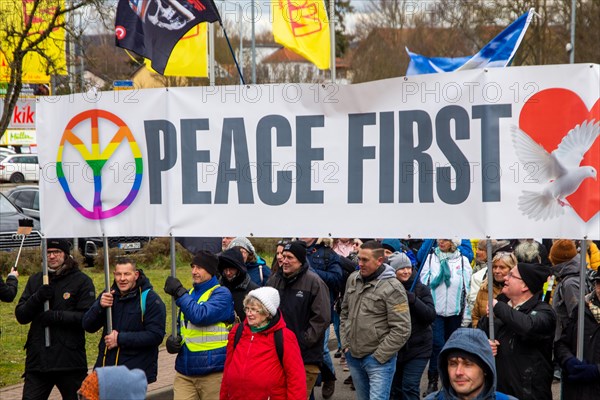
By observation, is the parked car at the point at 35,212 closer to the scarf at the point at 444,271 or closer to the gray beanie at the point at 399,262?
the scarf at the point at 444,271

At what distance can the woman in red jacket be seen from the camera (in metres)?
6.72

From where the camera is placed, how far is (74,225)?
22.8ft

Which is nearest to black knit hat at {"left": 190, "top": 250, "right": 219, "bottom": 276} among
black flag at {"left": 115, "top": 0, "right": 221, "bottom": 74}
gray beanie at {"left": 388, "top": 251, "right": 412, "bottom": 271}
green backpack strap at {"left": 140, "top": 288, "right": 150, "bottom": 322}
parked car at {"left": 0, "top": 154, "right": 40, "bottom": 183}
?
green backpack strap at {"left": 140, "top": 288, "right": 150, "bottom": 322}

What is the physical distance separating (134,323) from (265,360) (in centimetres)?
133

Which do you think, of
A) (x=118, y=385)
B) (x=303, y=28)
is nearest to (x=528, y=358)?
(x=118, y=385)

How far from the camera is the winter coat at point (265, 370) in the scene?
6.72 meters

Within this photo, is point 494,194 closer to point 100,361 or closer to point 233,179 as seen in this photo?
point 233,179

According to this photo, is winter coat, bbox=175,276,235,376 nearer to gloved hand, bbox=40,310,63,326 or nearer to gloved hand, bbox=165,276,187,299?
gloved hand, bbox=165,276,187,299

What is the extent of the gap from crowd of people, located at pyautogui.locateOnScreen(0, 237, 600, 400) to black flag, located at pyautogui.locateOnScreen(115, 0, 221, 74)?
5.58 feet

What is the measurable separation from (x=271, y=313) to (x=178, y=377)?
1.38m

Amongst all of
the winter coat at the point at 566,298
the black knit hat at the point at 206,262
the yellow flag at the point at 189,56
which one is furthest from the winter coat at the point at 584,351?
the yellow flag at the point at 189,56

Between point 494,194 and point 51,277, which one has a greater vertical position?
point 494,194

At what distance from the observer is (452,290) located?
10.7m

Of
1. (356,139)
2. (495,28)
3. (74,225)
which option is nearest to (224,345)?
(74,225)
